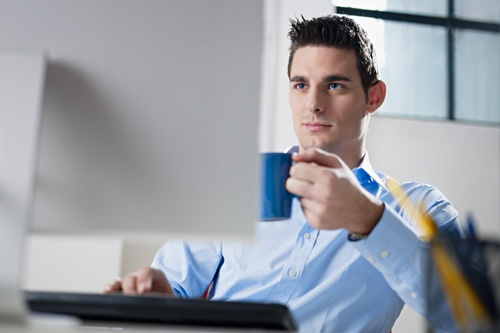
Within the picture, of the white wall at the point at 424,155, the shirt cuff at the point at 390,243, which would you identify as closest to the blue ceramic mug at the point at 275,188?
the shirt cuff at the point at 390,243

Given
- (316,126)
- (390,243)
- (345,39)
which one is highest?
(345,39)

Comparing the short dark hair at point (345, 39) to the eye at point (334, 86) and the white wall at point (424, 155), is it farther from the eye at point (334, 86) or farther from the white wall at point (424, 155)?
the white wall at point (424, 155)

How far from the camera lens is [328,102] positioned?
154 centimetres

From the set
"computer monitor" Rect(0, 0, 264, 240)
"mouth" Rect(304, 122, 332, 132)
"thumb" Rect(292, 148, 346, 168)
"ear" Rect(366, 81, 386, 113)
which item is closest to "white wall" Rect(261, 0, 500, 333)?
"ear" Rect(366, 81, 386, 113)

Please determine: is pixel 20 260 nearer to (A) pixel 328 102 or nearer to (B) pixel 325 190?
(B) pixel 325 190

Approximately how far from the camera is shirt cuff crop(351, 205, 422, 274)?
0.93 m

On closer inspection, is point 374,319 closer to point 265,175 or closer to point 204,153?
point 265,175

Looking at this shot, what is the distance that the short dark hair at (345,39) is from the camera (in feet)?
5.25

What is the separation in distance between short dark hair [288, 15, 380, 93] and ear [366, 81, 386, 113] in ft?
0.05

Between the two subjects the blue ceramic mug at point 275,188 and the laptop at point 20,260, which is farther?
the blue ceramic mug at point 275,188

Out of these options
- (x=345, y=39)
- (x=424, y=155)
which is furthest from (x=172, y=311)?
(x=424, y=155)

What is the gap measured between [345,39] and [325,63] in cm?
10

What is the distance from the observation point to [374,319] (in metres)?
1.23

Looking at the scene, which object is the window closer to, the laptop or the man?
the man
